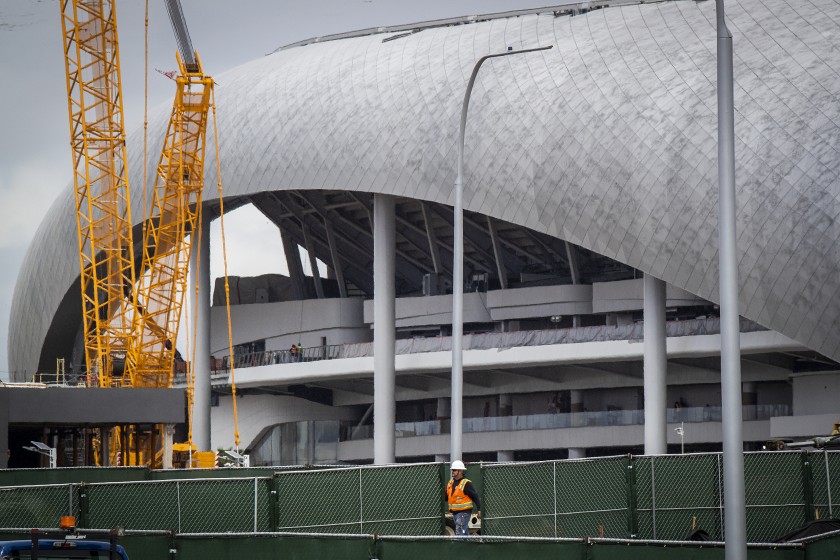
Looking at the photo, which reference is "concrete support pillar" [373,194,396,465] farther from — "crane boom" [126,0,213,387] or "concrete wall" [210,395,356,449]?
"concrete wall" [210,395,356,449]

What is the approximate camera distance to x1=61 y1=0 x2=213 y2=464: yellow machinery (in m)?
69.6

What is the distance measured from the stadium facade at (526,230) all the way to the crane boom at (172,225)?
163 centimetres

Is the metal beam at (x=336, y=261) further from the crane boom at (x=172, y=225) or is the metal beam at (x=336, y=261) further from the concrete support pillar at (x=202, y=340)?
the crane boom at (x=172, y=225)

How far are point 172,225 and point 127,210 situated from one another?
11.5 feet

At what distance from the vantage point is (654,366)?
5888 centimetres

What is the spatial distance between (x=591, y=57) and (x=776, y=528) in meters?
39.8

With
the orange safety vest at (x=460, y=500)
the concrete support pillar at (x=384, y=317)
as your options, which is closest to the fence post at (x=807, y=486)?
the orange safety vest at (x=460, y=500)

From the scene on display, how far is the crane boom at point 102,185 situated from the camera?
227 ft

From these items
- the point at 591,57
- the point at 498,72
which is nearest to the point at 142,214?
the point at 498,72

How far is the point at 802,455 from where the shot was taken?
24.1 metres

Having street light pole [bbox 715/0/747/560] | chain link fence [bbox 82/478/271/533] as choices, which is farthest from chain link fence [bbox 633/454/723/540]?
street light pole [bbox 715/0/747/560]

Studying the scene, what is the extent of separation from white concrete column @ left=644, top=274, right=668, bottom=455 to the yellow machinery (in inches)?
1014

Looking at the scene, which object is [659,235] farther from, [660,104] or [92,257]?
[92,257]

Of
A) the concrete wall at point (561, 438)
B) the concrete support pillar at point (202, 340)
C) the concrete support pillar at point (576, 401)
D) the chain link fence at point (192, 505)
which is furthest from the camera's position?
the concrete support pillar at point (202, 340)
